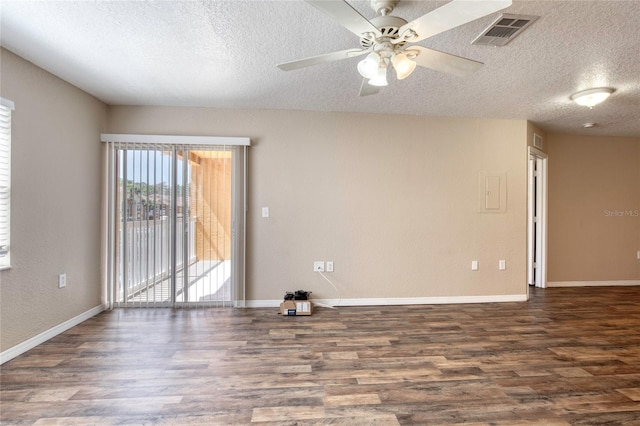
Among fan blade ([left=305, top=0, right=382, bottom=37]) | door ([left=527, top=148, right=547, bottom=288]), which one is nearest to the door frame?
door ([left=527, top=148, right=547, bottom=288])

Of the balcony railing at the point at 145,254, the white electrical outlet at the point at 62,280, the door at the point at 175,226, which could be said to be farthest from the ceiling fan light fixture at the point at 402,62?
the white electrical outlet at the point at 62,280

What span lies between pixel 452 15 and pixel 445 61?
461mm

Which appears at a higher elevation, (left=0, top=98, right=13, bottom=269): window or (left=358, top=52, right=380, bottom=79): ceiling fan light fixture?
(left=358, top=52, right=380, bottom=79): ceiling fan light fixture

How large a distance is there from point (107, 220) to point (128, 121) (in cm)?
117

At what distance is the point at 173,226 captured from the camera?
3.73 meters

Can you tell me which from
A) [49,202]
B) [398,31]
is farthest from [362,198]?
[49,202]

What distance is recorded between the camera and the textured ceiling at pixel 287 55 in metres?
1.99

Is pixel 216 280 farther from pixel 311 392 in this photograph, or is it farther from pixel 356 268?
pixel 311 392

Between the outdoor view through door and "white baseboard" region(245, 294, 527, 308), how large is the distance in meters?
0.39

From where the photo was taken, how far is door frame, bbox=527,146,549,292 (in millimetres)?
4863

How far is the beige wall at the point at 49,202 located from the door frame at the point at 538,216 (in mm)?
5766

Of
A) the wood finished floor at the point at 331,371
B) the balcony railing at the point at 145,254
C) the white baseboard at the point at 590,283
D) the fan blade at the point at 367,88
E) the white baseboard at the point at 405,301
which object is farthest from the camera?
the white baseboard at the point at 590,283

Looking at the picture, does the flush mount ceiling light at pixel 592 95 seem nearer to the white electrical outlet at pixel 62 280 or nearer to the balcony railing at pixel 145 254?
the balcony railing at pixel 145 254

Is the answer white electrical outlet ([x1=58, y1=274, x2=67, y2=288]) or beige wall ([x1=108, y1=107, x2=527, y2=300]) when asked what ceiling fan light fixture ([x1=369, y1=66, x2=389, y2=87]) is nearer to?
beige wall ([x1=108, y1=107, x2=527, y2=300])
